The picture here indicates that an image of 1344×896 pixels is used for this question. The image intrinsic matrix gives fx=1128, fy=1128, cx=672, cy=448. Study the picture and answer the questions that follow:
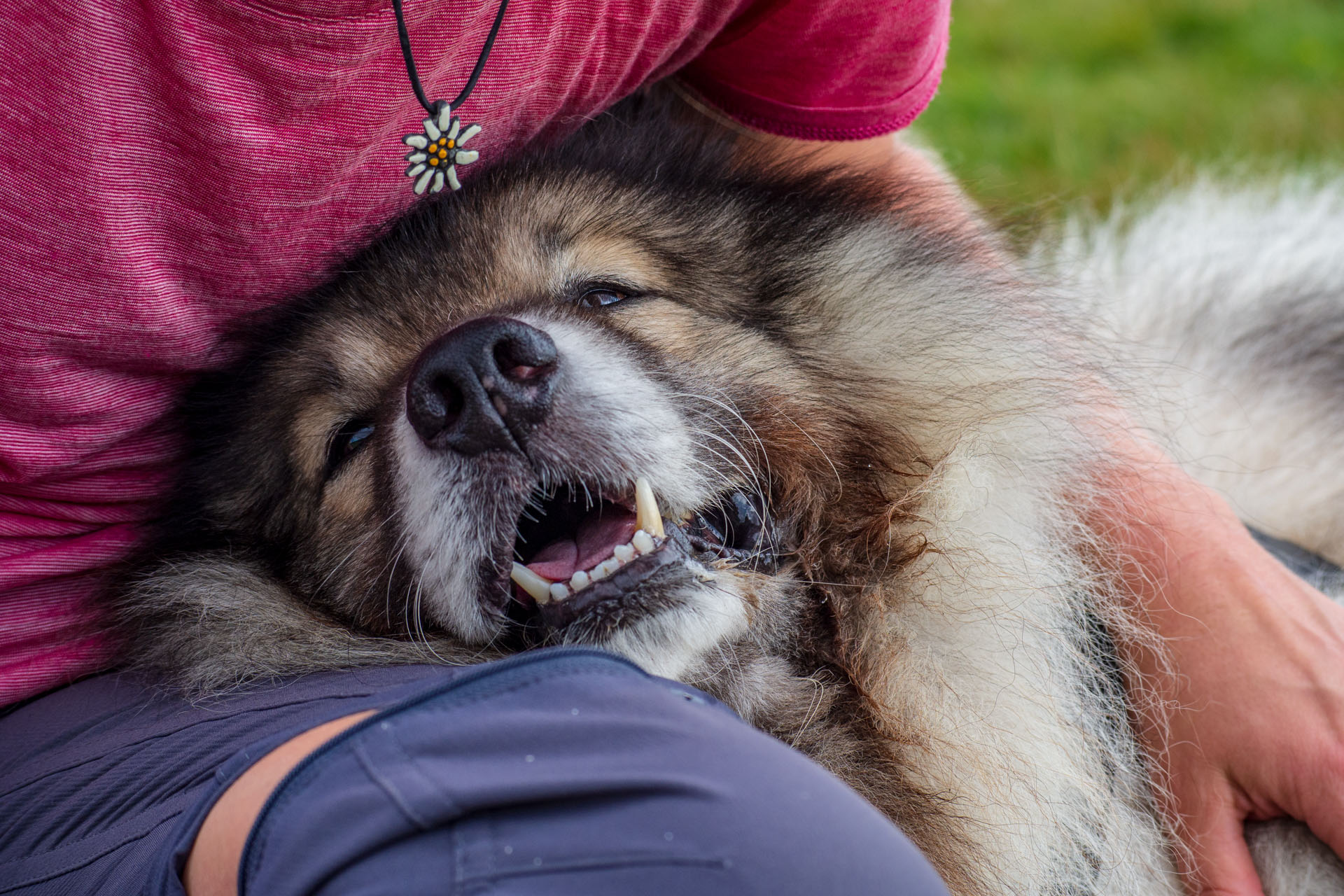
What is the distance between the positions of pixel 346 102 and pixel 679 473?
69cm

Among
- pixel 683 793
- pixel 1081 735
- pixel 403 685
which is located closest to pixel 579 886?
pixel 683 793

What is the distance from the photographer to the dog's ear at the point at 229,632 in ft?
5.55

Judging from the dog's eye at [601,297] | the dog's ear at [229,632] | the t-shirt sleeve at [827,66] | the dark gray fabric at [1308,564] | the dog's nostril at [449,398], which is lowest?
the dog's ear at [229,632]

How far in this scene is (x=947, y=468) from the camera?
1776mm

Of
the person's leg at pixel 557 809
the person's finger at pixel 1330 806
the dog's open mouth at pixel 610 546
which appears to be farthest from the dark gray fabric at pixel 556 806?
the person's finger at pixel 1330 806

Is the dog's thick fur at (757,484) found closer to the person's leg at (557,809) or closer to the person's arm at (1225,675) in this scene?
the person's arm at (1225,675)

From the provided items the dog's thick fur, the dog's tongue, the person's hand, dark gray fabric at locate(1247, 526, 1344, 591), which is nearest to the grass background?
dark gray fabric at locate(1247, 526, 1344, 591)

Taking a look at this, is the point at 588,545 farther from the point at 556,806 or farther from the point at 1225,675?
the point at 1225,675

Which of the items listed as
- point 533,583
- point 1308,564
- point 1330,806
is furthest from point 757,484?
point 1308,564

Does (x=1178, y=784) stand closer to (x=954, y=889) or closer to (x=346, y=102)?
(x=954, y=889)

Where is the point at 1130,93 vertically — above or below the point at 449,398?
above

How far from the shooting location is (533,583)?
61.2 inches

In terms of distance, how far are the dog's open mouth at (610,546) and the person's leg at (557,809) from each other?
0.43 metres

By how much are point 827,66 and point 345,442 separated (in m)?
1.06
